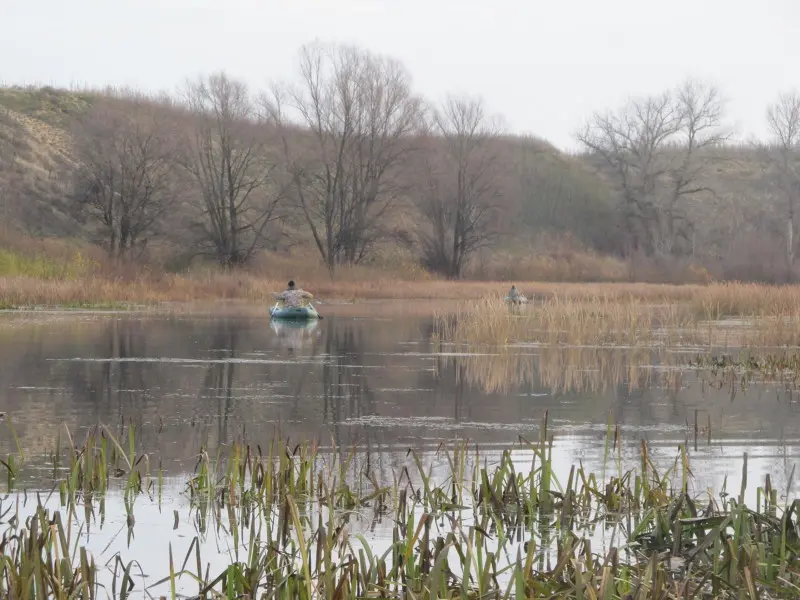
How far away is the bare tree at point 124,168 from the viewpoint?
157 feet

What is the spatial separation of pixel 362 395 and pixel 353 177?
118 ft

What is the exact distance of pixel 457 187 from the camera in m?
55.4

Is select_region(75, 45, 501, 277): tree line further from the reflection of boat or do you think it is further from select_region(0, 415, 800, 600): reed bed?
select_region(0, 415, 800, 600): reed bed

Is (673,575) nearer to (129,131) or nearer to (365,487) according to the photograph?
(365,487)

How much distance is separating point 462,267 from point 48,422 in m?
46.8

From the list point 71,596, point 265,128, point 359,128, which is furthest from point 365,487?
point 265,128

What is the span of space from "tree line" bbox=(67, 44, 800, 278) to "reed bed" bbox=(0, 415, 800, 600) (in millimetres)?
37723

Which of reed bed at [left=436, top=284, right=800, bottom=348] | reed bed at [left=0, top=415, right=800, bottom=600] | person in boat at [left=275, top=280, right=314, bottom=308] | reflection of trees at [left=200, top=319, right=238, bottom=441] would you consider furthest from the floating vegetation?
person in boat at [left=275, top=280, right=314, bottom=308]

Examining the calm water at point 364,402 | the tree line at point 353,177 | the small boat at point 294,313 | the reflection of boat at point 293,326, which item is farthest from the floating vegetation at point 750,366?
the tree line at point 353,177

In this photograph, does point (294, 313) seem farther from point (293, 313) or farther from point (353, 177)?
point (353, 177)

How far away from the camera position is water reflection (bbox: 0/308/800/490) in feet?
34.3

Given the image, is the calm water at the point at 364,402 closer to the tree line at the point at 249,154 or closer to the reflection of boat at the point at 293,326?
the reflection of boat at the point at 293,326

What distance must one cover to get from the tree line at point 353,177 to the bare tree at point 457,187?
0.24 ft

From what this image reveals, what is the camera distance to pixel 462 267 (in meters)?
57.2
